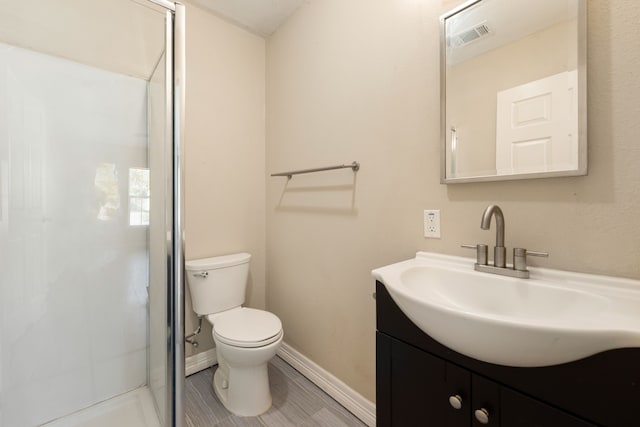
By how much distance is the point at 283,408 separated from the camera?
1379 millimetres

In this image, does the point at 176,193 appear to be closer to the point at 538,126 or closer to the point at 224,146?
the point at 224,146

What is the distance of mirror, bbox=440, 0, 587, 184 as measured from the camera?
0.76m

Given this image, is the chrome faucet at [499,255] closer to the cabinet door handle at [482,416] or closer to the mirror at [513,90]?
the mirror at [513,90]

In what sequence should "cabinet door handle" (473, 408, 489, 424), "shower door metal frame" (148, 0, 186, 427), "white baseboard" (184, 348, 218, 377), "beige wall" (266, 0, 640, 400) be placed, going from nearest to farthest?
"cabinet door handle" (473, 408, 489, 424)
"beige wall" (266, 0, 640, 400)
"shower door metal frame" (148, 0, 186, 427)
"white baseboard" (184, 348, 218, 377)

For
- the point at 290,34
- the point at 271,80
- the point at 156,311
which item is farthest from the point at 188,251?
the point at 290,34

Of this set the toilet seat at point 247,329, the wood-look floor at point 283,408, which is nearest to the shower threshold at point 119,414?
the wood-look floor at point 283,408

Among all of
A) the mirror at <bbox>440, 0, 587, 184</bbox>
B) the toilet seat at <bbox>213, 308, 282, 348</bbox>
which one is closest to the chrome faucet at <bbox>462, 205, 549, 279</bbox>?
the mirror at <bbox>440, 0, 587, 184</bbox>

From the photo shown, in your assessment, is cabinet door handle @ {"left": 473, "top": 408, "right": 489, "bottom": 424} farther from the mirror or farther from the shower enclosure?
the shower enclosure

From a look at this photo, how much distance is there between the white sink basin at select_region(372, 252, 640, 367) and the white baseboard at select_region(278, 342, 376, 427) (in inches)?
31.7

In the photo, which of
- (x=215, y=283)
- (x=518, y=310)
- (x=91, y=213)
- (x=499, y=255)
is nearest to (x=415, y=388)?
(x=518, y=310)

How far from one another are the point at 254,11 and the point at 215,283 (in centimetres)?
179

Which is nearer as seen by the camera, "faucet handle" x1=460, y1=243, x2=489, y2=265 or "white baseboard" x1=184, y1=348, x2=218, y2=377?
"faucet handle" x1=460, y1=243, x2=489, y2=265

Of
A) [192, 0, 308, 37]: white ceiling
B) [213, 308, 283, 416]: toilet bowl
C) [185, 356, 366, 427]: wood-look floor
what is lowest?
[185, 356, 366, 427]: wood-look floor

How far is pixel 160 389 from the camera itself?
1185 mm
